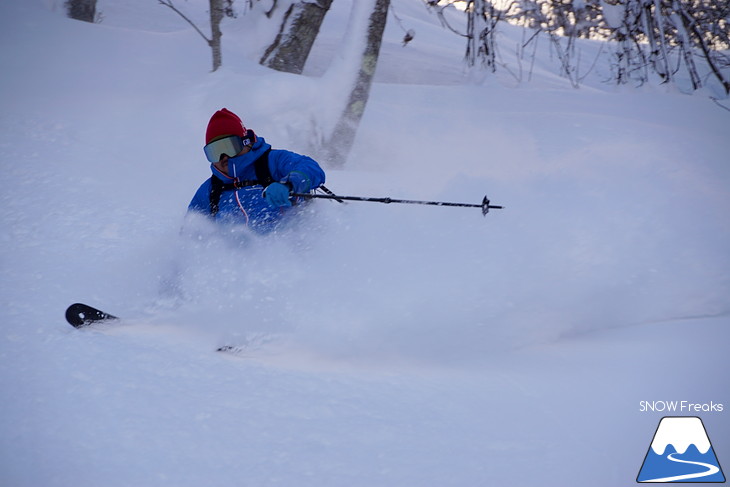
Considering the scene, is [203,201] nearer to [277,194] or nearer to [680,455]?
[277,194]

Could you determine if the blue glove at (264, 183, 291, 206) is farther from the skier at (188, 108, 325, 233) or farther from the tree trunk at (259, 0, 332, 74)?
the tree trunk at (259, 0, 332, 74)

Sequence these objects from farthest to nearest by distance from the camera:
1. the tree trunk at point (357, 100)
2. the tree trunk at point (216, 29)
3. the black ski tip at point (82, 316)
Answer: the tree trunk at point (216, 29)
the tree trunk at point (357, 100)
the black ski tip at point (82, 316)

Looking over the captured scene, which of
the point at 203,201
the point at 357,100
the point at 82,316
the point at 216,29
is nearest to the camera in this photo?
the point at 82,316

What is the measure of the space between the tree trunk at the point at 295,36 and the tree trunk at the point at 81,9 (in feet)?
9.96

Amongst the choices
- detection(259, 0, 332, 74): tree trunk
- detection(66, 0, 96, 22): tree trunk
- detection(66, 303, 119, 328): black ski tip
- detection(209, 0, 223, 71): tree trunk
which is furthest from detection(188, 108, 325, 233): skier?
detection(66, 0, 96, 22): tree trunk

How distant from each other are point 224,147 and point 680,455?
2.93 meters

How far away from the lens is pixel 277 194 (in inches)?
131

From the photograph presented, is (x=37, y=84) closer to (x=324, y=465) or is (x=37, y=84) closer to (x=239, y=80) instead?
(x=239, y=80)

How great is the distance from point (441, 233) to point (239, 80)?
321 centimetres

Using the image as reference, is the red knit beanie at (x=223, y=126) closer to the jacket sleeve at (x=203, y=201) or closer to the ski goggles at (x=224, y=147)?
the ski goggles at (x=224, y=147)

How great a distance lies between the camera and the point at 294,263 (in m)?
3.48

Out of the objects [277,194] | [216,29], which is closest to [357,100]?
[216,29]

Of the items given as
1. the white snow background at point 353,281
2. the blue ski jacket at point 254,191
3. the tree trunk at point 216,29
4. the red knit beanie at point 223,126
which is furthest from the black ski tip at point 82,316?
the tree trunk at point 216,29

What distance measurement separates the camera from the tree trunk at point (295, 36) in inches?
241
